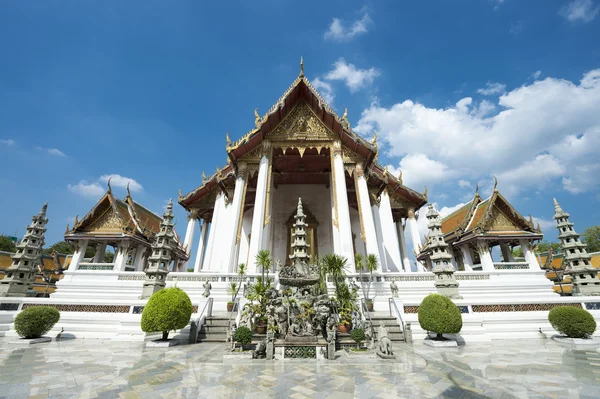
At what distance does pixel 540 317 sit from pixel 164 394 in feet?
34.9

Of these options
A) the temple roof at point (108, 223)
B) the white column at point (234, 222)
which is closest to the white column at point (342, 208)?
the white column at point (234, 222)

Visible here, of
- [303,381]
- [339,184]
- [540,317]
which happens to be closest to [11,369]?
[303,381]

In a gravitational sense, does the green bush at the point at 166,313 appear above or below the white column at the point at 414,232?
below

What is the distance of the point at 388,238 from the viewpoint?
51.4ft

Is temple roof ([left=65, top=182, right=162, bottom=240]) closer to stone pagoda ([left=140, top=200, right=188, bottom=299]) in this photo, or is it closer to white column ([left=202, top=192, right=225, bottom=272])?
white column ([left=202, top=192, right=225, bottom=272])

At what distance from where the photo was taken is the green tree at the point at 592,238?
30.7m

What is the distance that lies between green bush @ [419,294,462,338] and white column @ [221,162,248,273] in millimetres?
7906

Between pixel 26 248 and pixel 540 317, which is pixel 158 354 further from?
pixel 540 317

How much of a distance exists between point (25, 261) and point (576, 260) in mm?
22204

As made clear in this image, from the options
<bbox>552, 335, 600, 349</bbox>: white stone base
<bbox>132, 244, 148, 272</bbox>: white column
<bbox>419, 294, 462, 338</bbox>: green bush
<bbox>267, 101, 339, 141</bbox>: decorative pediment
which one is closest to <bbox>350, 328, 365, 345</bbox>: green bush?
<bbox>419, 294, 462, 338</bbox>: green bush

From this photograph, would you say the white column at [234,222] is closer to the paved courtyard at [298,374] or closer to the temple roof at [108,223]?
the paved courtyard at [298,374]

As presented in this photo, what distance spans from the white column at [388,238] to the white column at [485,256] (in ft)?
14.1

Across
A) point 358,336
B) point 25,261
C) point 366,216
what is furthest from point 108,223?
point 358,336

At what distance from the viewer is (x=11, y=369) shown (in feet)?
14.9
